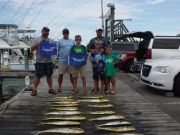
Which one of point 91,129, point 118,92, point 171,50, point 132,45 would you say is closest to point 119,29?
point 132,45

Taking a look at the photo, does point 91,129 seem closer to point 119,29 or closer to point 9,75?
point 9,75

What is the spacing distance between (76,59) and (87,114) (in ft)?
9.23

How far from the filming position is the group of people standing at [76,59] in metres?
11.9

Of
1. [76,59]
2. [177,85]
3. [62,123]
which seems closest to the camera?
[62,123]

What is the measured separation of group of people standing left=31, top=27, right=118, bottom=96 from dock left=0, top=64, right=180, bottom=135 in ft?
1.45

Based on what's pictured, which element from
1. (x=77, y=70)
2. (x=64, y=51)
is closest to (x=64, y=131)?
(x=77, y=70)

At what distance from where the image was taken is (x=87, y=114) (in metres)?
9.37

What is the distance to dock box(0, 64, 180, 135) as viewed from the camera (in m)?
7.97

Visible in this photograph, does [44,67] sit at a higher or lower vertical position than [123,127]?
higher

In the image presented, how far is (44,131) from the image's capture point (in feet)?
25.0

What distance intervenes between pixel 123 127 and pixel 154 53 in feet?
31.8

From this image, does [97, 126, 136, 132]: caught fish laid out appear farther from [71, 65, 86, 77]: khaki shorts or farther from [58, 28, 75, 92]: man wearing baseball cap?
[58, 28, 75, 92]: man wearing baseball cap

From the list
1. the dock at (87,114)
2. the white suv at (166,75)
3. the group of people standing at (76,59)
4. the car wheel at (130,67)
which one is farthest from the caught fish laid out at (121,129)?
the car wheel at (130,67)

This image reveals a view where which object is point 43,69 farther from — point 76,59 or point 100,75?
point 100,75
